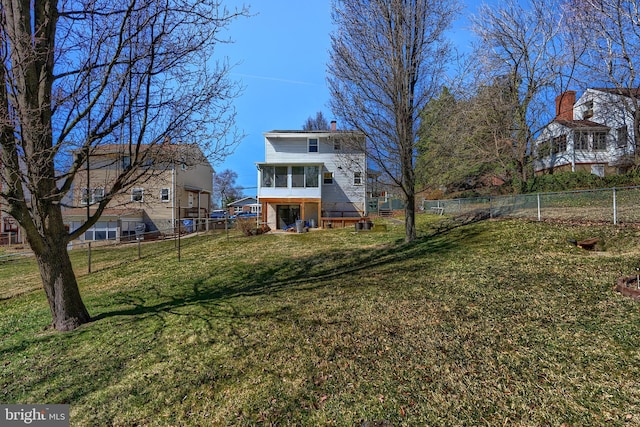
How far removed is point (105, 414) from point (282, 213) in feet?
63.1

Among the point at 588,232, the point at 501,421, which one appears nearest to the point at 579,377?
the point at 501,421

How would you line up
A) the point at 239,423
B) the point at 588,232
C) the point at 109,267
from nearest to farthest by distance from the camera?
the point at 239,423 → the point at 588,232 → the point at 109,267

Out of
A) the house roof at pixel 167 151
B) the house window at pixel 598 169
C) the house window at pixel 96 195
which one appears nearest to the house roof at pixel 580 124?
the house window at pixel 598 169

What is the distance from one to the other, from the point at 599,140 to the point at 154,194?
3091 centimetres

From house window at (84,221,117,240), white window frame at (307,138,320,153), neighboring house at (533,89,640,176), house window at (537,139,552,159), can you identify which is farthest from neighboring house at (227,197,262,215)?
neighboring house at (533,89,640,176)

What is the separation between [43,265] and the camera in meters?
4.74

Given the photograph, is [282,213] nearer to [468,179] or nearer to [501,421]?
[468,179]

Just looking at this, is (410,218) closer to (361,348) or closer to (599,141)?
(361,348)

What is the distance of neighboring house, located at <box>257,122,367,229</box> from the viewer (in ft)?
67.8

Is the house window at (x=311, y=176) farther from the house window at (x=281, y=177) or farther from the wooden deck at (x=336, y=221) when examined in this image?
the wooden deck at (x=336, y=221)

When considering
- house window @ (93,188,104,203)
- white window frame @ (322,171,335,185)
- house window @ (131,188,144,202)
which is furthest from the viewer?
white window frame @ (322,171,335,185)

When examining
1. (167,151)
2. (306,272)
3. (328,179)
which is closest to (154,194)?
(167,151)

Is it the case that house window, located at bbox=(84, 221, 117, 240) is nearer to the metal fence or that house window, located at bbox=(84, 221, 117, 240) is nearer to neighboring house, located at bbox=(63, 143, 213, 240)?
neighboring house, located at bbox=(63, 143, 213, 240)

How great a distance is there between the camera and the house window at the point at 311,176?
68.2 feet
